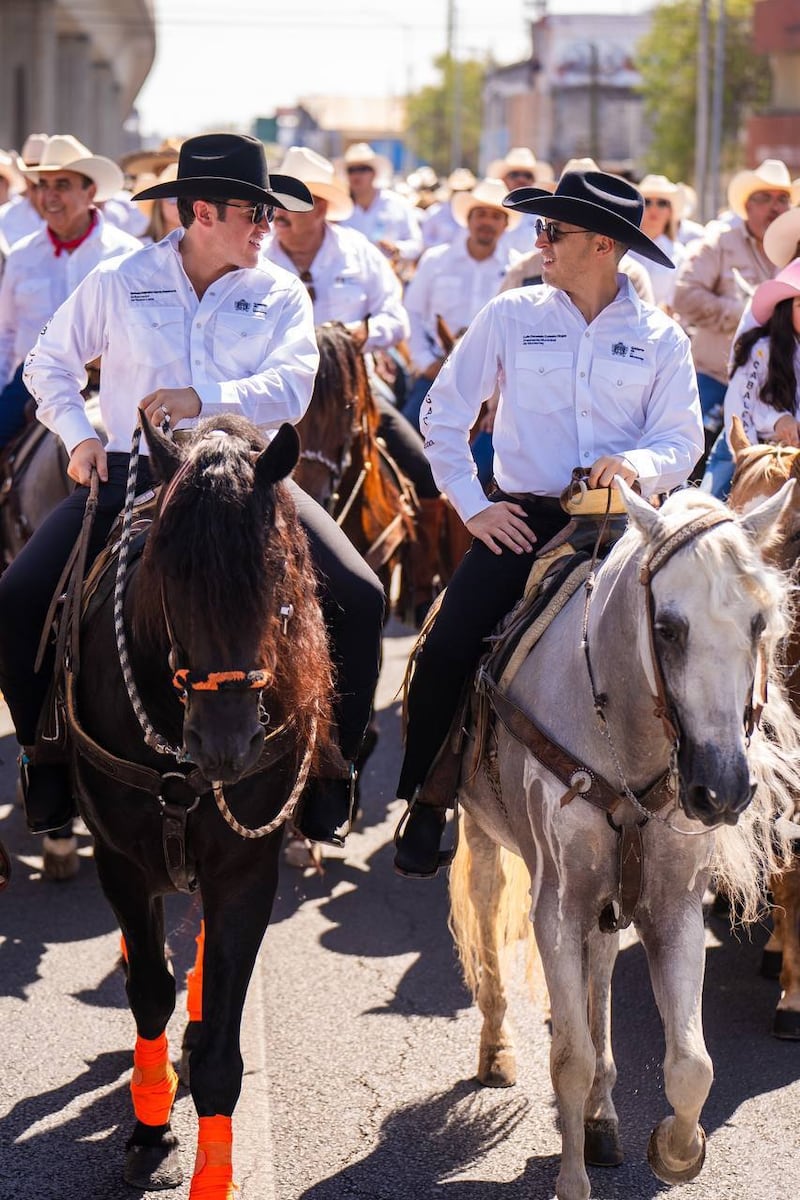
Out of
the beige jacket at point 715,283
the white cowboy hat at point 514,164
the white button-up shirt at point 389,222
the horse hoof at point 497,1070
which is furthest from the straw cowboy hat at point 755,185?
the horse hoof at point 497,1070

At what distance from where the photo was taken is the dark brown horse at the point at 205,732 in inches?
155

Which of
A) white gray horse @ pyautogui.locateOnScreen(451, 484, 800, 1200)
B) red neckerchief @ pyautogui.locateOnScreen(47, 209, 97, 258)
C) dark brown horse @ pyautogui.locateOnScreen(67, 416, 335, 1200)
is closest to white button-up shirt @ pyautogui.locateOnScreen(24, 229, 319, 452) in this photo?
dark brown horse @ pyautogui.locateOnScreen(67, 416, 335, 1200)

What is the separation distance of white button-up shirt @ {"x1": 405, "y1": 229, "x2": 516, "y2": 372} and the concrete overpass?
23.4 metres

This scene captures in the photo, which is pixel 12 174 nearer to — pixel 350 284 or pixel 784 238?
pixel 350 284

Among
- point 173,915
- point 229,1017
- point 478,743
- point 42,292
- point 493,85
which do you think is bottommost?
point 173,915

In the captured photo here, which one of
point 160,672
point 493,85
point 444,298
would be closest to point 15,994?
point 160,672

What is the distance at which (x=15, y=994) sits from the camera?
20.4 feet

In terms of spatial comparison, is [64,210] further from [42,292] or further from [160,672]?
[160,672]

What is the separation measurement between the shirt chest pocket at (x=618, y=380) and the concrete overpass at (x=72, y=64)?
3100 centimetres

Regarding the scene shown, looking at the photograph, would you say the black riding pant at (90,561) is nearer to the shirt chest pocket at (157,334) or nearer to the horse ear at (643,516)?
the shirt chest pocket at (157,334)

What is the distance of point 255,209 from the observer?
16.7 feet

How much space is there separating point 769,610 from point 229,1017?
185 cm

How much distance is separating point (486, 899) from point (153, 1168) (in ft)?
4.90

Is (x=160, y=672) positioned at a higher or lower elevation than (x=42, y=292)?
lower
